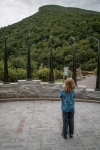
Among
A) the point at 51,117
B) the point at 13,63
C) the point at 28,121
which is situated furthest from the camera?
the point at 13,63

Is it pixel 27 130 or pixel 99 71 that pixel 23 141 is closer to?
pixel 27 130

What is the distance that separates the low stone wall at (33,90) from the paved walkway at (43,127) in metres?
0.65

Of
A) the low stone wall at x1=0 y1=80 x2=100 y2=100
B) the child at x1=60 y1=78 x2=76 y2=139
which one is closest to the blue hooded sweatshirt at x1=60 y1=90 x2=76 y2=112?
the child at x1=60 y1=78 x2=76 y2=139

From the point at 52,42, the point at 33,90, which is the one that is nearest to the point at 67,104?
the point at 33,90

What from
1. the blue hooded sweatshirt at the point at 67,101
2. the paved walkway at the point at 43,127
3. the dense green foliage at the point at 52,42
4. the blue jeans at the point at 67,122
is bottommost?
the paved walkway at the point at 43,127

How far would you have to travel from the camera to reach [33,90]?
27.1ft

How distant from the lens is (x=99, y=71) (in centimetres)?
733

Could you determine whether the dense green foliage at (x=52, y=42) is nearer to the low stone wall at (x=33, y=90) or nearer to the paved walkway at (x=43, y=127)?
the low stone wall at (x=33, y=90)

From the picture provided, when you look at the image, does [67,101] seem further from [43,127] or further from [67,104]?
[43,127]

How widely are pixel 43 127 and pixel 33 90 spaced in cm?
340

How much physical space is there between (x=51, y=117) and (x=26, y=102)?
7.61 ft

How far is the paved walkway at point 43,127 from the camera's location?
384 centimetres

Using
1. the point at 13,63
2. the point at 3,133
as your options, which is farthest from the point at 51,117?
the point at 13,63

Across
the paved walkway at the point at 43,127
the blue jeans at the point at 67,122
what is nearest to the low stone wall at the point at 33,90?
the paved walkway at the point at 43,127
